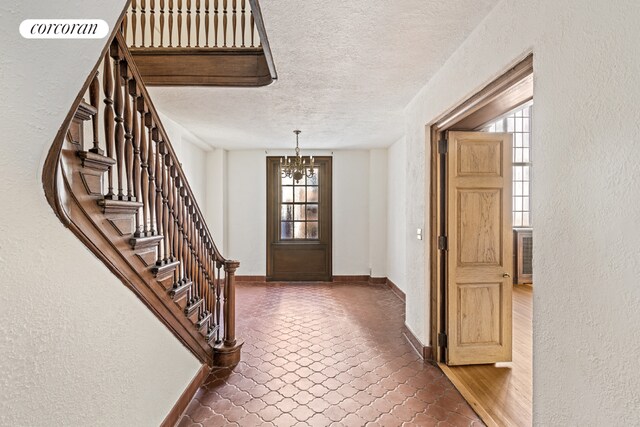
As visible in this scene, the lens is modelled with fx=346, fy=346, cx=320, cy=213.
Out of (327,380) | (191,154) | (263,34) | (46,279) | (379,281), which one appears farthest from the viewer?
(379,281)

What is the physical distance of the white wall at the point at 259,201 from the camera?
6.56m

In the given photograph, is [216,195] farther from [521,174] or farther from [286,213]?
[521,174]

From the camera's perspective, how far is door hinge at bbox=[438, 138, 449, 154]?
120 inches

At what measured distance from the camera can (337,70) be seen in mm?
2785

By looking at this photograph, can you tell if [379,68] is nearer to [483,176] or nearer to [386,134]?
[483,176]

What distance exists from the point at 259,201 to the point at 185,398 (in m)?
4.41

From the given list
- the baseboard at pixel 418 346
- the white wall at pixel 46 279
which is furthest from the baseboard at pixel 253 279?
the white wall at pixel 46 279

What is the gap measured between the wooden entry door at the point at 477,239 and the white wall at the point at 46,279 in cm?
253

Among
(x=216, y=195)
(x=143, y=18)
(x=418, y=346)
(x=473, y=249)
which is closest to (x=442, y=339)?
(x=418, y=346)

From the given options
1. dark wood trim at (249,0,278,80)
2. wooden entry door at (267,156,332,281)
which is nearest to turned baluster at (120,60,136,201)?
dark wood trim at (249,0,278,80)

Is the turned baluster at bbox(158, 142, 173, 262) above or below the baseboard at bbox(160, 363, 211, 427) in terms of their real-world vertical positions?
above

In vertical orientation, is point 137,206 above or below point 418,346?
above

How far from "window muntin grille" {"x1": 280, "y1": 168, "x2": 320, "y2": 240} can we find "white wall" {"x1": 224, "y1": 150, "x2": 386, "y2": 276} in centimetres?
36

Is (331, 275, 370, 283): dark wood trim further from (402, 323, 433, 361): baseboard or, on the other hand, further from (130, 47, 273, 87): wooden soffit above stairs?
(130, 47, 273, 87): wooden soffit above stairs
